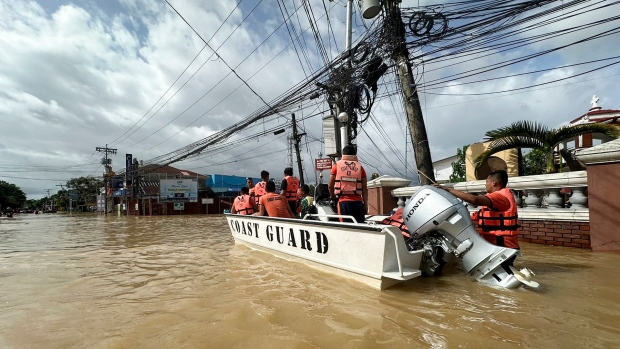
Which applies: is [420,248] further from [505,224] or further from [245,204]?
[245,204]

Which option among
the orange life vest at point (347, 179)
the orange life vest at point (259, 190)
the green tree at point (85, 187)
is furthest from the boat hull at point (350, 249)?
the green tree at point (85, 187)

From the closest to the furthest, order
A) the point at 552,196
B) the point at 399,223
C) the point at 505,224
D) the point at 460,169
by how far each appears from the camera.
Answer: the point at 505,224
the point at 399,223
the point at 552,196
the point at 460,169

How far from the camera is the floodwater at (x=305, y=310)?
2.39m

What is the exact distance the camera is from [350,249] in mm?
3795

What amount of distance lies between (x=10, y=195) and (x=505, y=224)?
88439 millimetres

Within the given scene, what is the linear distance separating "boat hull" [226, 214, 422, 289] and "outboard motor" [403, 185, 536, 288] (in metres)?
0.31

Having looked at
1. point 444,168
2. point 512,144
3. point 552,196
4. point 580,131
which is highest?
point 444,168

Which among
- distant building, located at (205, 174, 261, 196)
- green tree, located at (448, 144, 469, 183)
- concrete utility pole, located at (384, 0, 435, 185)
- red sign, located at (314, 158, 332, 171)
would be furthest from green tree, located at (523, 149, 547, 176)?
distant building, located at (205, 174, 261, 196)

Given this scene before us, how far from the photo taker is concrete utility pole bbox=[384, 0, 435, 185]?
8.09 m

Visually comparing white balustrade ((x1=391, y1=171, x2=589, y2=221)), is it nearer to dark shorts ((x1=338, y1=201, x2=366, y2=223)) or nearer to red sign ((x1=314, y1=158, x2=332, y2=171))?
dark shorts ((x1=338, y1=201, x2=366, y2=223))

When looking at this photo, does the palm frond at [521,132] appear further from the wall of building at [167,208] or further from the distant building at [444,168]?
the wall of building at [167,208]

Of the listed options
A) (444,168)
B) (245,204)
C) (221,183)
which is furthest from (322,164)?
(221,183)

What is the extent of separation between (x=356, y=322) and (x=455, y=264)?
2.41 metres

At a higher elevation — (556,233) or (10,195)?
(10,195)
